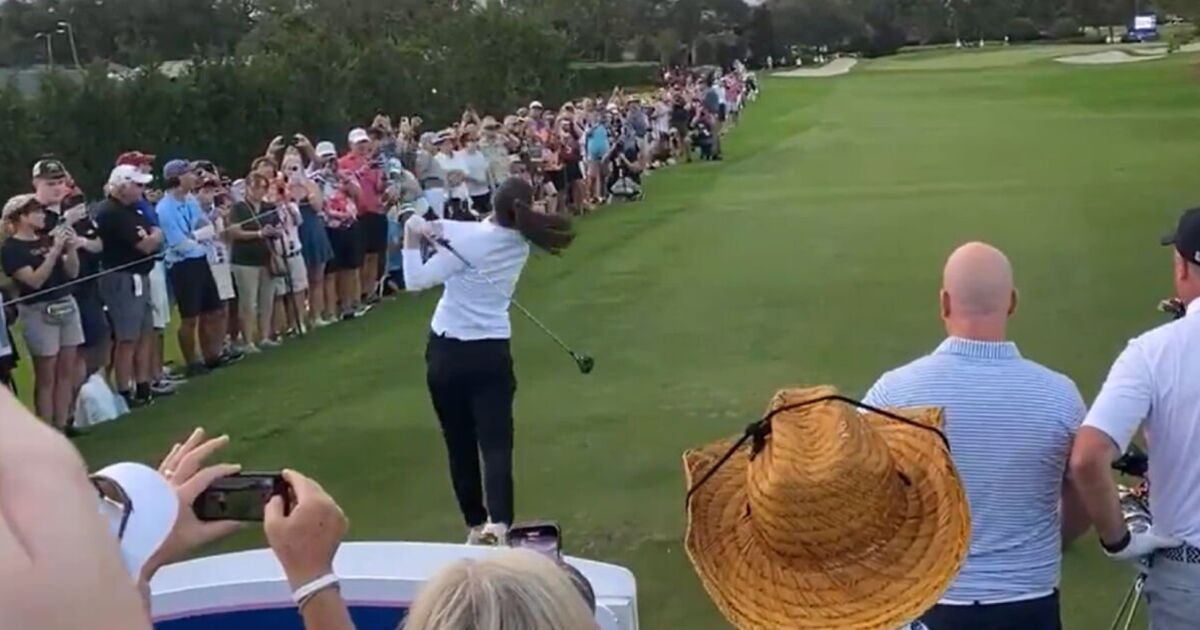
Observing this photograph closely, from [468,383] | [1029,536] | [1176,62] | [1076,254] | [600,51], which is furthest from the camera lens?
[600,51]

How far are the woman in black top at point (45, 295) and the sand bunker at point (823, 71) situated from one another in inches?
2938

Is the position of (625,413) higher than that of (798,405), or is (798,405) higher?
(798,405)

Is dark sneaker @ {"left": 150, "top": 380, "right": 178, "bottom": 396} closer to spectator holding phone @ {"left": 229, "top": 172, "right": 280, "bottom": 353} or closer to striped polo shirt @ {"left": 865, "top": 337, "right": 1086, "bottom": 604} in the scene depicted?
spectator holding phone @ {"left": 229, "top": 172, "right": 280, "bottom": 353}

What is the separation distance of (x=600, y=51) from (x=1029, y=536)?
3534 inches

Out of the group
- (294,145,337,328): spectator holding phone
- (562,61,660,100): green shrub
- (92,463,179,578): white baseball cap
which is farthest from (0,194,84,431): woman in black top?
(562,61,660,100): green shrub

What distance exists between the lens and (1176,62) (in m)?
73.2

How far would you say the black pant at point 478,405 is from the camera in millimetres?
7953

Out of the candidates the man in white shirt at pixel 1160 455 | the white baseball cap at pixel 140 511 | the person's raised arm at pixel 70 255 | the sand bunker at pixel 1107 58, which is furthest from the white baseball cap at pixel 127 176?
the sand bunker at pixel 1107 58

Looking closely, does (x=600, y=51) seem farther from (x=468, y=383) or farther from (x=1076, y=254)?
(x=468, y=383)

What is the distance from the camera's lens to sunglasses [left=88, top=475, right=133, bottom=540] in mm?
2033

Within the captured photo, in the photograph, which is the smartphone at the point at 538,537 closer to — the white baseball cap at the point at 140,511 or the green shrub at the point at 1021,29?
the white baseball cap at the point at 140,511

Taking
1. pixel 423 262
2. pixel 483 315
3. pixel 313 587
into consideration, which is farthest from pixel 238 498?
pixel 423 262

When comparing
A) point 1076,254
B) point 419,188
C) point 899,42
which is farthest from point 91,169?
point 899,42

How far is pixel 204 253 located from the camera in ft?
48.3
